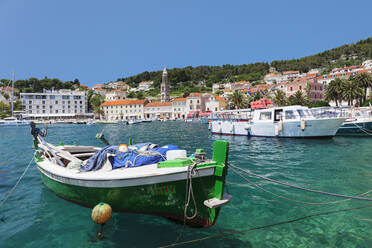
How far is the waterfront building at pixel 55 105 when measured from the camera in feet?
351

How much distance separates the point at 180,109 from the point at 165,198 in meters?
101

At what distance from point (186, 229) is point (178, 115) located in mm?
100187

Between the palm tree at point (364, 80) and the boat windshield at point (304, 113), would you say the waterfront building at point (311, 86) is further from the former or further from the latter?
the boat windshield at point (304, 113)

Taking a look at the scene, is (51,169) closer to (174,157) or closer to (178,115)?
(174,157)

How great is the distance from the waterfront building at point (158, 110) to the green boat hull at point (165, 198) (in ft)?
336

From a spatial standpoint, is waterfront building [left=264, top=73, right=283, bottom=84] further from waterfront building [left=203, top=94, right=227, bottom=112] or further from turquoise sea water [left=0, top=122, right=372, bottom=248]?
turquoise sea water [left=0, top=122, right=372, bottom=248]

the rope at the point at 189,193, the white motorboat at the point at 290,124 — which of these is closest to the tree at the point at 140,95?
the white motorboat at the point at 290,124

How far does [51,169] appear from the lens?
7.39 metres

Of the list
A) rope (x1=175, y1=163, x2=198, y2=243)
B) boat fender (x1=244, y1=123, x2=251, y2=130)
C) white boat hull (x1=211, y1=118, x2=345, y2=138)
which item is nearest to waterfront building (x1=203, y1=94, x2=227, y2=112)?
white boat hull (x1=211, y1=118, x2=345, y2=138)

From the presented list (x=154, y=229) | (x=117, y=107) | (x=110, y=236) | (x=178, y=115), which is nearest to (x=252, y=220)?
(x=154, y=229)

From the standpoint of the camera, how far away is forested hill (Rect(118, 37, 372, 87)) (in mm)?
139650

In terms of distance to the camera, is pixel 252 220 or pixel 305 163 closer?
pixel 252 220

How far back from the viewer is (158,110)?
4311 inches

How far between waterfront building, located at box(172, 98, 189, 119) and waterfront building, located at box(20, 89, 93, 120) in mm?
46591
